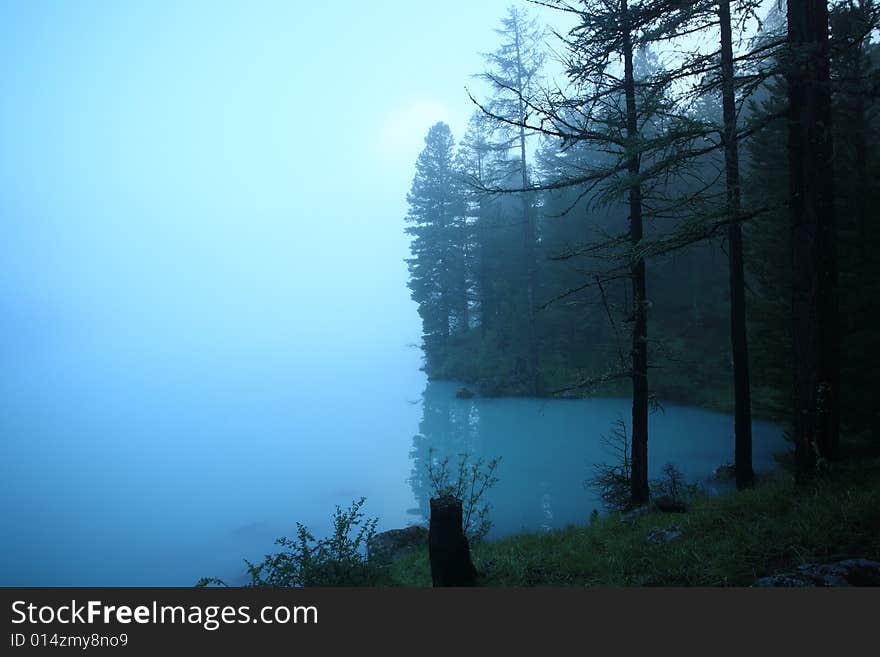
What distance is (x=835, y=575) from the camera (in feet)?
11.4

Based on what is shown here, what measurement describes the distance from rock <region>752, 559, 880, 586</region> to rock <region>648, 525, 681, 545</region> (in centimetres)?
199

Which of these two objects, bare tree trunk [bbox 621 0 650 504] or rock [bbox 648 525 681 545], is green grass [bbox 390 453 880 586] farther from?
bare tree trunk [bbox 621 0 650 504]

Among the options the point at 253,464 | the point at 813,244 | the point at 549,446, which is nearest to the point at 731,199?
the point at 813,244

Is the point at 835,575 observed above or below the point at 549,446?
above

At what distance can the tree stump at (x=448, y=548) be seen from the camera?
538 cm

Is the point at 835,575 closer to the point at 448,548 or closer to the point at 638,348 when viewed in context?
the point at 448,548

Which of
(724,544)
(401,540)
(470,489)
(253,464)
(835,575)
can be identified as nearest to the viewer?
(835,575)

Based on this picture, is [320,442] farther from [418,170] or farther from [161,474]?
[418,170]

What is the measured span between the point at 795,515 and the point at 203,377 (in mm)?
46513

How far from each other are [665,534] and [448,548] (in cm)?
286

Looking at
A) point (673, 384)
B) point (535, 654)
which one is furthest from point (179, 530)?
point (673, 384)

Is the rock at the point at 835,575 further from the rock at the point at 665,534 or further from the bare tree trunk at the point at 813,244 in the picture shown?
the bare tree trunk at the point at 813,244

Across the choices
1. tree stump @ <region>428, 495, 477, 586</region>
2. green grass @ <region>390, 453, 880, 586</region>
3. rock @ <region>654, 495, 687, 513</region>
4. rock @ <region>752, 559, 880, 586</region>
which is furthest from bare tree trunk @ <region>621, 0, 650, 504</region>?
rock @ <region>752, 559, 880, 586</region>

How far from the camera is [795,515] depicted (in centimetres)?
486
